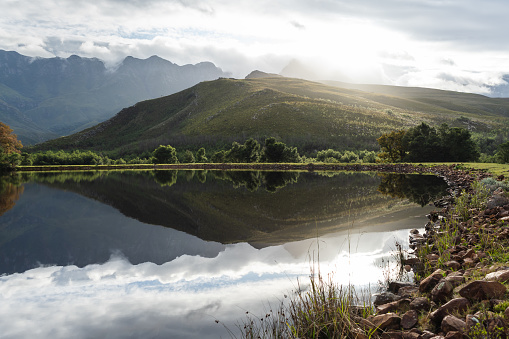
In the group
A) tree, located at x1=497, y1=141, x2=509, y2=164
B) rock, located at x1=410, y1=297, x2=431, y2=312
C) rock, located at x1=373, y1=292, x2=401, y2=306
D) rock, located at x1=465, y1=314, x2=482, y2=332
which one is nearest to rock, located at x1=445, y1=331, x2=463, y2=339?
rock, located at x1=465, y1=314, x2=482, y2=332

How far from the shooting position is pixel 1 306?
25.2 ft

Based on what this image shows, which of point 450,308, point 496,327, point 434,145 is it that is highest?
point 434,145

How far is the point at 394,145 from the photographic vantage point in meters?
72.9

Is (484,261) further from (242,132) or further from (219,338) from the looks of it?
(242,132)

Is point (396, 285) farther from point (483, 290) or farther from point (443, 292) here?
point (483, 290)

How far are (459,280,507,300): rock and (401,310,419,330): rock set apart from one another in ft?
3.08

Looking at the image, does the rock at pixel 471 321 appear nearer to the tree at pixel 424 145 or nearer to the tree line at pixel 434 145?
the tree line at pixel 434 145

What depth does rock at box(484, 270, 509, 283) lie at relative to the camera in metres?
6.30

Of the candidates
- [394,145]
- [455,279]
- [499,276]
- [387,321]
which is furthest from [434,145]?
[387,321]

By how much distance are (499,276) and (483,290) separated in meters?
0.70

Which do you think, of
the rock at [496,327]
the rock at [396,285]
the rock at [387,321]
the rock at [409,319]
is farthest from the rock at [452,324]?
the rock at [396,285]

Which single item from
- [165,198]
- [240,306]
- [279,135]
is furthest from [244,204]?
[279,135]

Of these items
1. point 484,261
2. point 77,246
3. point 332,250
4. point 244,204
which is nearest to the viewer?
point 484,261

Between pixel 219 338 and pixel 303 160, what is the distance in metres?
83.2
